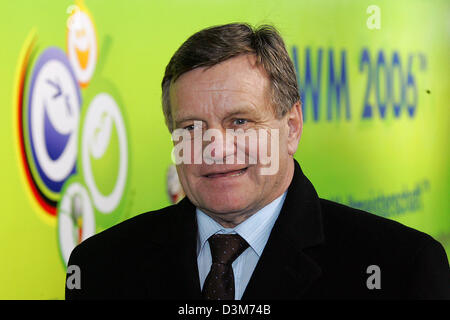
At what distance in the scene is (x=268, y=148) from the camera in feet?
4.10

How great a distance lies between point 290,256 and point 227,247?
0.11 meters

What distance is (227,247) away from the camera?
4.17 ft

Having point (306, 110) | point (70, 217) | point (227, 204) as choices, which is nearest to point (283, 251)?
point (227, 204)

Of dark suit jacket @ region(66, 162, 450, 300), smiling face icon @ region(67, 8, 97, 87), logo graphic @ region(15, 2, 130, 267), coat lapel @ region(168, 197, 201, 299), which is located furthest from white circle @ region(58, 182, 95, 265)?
coat lapel @ region(168, 197, 201, 299)

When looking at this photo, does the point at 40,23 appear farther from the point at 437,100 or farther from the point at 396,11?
the point at 437,100

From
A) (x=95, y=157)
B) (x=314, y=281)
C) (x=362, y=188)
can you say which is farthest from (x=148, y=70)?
(x=362, y=188)

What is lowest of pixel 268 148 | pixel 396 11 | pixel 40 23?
pixel 268 148

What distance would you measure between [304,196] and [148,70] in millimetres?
929

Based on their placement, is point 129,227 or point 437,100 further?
point 437,100

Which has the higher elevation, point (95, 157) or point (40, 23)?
point (40, 23)

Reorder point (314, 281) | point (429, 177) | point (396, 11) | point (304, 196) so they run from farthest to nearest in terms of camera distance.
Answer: point (429, 177)
point (396, 11)
point (304, 196)
point (314, 281)

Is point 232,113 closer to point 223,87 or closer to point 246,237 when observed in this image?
point 223,87

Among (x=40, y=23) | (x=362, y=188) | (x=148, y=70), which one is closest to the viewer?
(x=40, y=23)

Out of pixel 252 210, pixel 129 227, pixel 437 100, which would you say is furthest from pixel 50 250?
pixel 437 100
